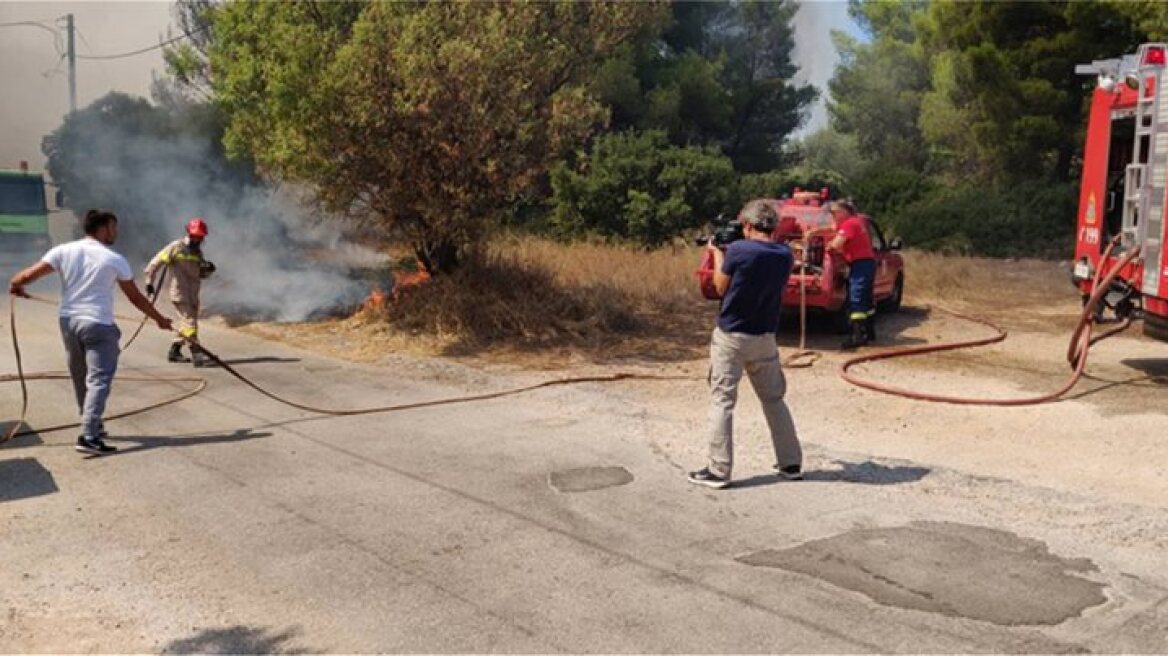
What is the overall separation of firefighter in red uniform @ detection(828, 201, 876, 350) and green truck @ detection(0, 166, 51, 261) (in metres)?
17.5

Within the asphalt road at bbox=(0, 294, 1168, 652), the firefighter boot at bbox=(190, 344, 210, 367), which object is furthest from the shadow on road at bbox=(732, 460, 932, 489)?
the firefighter boot at bbox=(190, 344, 210, 367)

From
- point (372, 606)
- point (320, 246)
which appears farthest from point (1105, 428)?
point (320, 246)

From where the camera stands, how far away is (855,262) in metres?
11.1

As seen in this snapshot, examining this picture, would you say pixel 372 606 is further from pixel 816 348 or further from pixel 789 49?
pixel 789 49

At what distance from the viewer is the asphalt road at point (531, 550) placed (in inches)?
161

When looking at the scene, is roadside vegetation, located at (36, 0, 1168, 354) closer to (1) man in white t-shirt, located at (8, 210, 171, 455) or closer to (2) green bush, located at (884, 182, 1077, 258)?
(2) green bush, located at (884, 182, 1077, 258)

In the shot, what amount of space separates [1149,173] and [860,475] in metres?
4.85

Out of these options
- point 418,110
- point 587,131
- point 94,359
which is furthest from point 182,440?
point 587,131

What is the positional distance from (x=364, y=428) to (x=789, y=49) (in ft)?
106

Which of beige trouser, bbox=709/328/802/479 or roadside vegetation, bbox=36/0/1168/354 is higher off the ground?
roadside vegetation, bbox=36/0/1168/354

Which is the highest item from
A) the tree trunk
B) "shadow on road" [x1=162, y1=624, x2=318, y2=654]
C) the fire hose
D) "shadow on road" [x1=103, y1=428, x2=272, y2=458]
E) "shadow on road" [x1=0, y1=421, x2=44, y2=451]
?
the tree trunk

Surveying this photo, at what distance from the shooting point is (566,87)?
13.4 meters

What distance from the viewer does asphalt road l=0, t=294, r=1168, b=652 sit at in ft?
13.4

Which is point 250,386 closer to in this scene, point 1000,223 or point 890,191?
point 1000,223
